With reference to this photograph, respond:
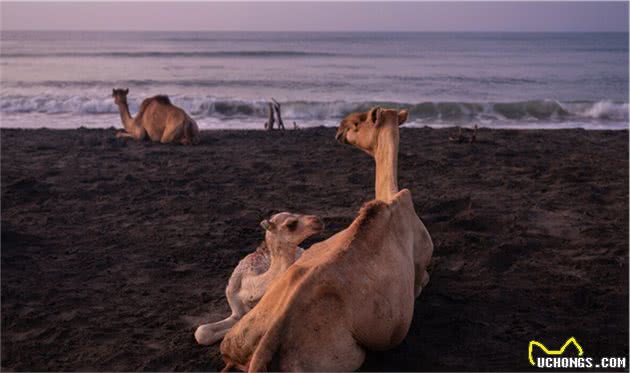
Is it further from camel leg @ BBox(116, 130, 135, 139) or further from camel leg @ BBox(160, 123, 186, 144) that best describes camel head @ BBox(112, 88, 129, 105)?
camel leg @ BBox(160, 123, 186, 144)

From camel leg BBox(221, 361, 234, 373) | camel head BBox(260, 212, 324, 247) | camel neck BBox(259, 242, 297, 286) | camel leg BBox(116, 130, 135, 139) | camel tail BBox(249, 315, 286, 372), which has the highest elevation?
camel head BBox(260, 212, 324, 247)

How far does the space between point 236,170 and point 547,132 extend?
286 inches

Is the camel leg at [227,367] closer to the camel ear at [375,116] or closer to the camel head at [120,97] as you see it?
the camel ear at [375,116]

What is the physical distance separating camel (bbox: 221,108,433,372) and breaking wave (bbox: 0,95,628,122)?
17432mm

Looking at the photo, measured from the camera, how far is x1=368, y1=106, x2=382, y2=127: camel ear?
568 cm

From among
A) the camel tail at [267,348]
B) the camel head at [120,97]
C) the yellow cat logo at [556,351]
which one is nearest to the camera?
the camel tail at [267,348]

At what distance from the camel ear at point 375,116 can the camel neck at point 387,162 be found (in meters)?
0.08

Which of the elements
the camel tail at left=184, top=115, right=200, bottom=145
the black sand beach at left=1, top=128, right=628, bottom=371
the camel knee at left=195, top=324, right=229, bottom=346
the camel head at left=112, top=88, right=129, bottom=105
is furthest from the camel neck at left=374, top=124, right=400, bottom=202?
the camel head at left=112, top=88, right=129, bottom=105

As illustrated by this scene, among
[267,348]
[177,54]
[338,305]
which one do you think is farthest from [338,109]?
[177,54]

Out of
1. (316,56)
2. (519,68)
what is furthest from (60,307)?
(316,56)

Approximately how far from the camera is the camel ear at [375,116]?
18.6 ft

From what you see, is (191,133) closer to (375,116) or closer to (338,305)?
(375,116)

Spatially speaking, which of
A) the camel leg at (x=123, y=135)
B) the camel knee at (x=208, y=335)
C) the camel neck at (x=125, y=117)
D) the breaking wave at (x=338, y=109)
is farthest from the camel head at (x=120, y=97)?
the camel knee at (x=208, y=335)

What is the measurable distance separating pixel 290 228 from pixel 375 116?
1533mm
